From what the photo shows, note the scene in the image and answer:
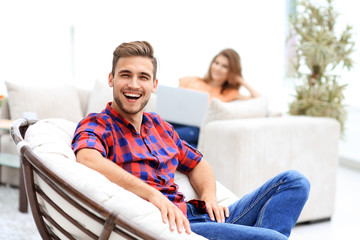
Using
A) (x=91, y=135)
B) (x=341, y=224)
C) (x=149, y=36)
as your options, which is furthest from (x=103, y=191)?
(x=149, y=36)

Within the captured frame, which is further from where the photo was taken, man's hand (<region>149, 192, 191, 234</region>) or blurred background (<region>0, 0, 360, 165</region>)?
blurred background (<region>0, 0, 360, 165</region>)

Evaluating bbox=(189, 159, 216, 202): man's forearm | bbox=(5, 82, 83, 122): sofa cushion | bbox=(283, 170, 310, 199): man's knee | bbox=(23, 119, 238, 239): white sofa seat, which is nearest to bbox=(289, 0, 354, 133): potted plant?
bbox=(5, 82, 83, 122): sofa cushion

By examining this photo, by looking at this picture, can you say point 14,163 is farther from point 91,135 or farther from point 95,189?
point 95,189

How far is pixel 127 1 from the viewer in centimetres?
626

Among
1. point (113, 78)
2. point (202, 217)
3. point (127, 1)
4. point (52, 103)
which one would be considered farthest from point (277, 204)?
point (127, 1)

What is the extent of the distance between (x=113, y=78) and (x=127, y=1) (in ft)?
15.8

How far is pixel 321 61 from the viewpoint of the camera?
3.49 meters

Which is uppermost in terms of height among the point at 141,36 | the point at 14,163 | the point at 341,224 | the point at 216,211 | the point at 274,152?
the point at 141,36

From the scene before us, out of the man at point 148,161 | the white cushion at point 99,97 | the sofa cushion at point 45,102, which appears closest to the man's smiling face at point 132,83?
the man at point 148,161

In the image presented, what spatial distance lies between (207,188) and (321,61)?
6.65 feet

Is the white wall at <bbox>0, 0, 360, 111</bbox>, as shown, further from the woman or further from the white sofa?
the white sofa

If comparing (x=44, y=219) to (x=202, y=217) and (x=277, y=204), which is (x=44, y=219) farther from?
(x=277, y=204)

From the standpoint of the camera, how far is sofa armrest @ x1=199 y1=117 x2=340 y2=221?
280 cm

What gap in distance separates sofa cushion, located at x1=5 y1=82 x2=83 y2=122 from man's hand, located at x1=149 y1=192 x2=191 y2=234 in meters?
2.55
